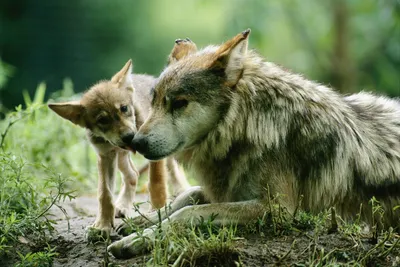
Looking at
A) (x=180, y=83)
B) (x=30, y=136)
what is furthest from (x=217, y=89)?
(x=30, y=136)

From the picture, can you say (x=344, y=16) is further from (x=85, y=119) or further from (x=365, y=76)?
(x=85, y=119)

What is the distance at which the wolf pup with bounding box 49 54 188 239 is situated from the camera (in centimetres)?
501

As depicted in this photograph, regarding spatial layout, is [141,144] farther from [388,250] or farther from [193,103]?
[388,250]

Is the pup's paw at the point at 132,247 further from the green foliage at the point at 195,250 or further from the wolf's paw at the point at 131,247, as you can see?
the green foliage at the point at 195,250

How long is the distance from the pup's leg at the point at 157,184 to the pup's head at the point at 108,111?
32cm

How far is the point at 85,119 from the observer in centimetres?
527

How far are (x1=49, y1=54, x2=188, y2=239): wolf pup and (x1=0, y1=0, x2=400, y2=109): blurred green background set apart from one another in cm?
715

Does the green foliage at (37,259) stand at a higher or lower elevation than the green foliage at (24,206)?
lower

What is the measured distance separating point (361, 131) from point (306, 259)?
113cm

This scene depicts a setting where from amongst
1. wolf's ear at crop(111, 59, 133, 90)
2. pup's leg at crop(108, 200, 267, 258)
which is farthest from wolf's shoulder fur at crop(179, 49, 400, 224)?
wolf's ear at crop(111, 59, 133, 90)

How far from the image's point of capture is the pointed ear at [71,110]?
5254mm

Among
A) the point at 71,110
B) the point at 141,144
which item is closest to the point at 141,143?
the point at 141,144

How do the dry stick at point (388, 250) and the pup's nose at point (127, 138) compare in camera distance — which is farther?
the pup's nose at point (127, 138)

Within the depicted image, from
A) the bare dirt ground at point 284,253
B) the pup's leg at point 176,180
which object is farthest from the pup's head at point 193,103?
the pup's leg at point 176,180
